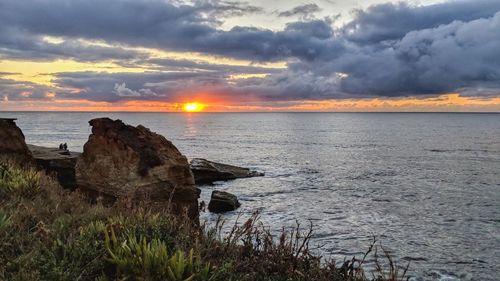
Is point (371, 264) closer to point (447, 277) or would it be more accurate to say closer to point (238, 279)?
point (447, 277)

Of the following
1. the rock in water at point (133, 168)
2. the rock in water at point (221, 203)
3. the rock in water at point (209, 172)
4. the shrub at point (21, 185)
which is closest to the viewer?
the shrub at point (21, 185)

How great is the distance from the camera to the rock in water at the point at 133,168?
16.8m

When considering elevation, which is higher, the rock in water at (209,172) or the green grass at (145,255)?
the green grass at (145,255)

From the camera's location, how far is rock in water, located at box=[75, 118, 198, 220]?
660 inches

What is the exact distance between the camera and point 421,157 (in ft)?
207

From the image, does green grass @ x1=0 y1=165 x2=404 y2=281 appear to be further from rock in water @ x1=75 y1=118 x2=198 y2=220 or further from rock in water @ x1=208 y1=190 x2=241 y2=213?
rock in water @ x1=208 y1=190 x2=241 y2=213

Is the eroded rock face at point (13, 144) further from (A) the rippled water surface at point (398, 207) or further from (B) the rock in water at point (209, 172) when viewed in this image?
(B) the rock in water at point (209, 172)

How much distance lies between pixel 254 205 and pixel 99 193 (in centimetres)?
1442

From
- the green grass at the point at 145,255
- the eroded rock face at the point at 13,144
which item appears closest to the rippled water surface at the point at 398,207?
the green grass at the point at 145,255

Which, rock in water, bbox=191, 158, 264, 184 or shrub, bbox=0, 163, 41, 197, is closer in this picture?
shrub, bbox=0, 163, 41, 197

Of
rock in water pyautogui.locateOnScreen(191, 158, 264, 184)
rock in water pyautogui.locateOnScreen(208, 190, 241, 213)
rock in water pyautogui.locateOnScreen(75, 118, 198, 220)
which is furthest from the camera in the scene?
rock in water pyautogui.locateOnScreen(191, 158, 264, 184)

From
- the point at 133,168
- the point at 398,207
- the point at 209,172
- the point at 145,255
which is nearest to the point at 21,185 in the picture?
the point at 133,168

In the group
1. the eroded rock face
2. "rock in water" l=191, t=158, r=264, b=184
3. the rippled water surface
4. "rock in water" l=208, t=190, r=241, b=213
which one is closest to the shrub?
the eroded rock face

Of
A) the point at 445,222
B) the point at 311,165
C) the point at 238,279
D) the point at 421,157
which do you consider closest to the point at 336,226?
the point at 445,222
